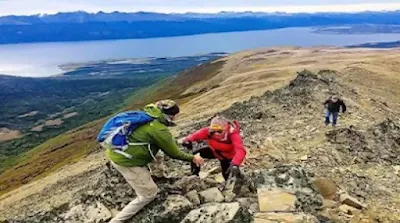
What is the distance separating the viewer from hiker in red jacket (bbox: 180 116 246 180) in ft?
42.0

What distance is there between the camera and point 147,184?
11172 mm

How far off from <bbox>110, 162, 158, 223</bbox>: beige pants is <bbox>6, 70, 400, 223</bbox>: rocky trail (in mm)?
238

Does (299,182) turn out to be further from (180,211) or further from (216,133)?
(180,211)

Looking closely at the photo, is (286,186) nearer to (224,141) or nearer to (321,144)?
(224,141)

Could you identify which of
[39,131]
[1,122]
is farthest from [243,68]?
[1,122]

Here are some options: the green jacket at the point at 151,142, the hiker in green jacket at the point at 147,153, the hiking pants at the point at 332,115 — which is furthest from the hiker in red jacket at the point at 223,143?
the hiking pants at the point at 332,115

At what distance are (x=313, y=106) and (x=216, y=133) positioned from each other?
736 inches

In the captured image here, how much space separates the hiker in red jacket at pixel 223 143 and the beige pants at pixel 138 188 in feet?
7.45

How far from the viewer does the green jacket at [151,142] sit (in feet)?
34.3

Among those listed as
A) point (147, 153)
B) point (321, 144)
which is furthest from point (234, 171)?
point (321, 144)

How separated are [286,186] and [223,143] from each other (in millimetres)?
1815

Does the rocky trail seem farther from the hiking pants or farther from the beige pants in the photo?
the hiking pants

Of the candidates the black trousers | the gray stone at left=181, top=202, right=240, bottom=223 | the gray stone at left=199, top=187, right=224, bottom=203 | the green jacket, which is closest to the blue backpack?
A: the green jacket

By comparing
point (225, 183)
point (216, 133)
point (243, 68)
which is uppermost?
point (216, 133)
